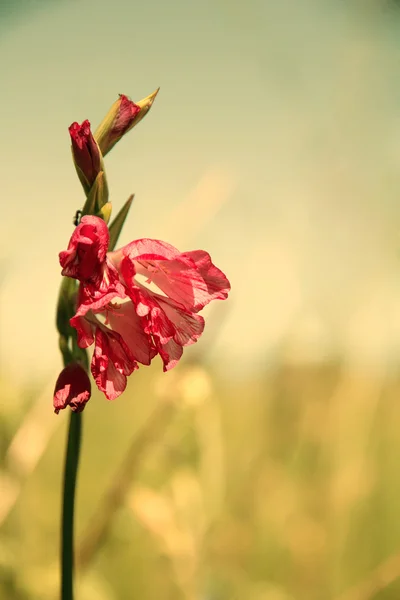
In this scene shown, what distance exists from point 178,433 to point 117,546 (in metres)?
0.21

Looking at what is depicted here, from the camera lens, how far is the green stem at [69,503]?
57 cm

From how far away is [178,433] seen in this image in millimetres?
986

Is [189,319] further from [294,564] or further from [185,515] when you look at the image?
[294,564]

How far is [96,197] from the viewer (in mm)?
538

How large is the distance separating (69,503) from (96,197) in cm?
29

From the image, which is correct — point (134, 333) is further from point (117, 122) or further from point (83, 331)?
point (117, 122)

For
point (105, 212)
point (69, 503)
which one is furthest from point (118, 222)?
point (69, 503)

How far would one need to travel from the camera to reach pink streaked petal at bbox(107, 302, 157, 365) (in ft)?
1.75

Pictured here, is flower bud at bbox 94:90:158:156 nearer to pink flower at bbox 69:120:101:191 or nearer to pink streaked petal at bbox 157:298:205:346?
pink flower at bbox 69:120:101:191

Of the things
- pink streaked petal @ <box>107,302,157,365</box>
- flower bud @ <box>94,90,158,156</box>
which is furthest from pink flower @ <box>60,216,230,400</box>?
flower bud @ <box>94,90,158,156</box>

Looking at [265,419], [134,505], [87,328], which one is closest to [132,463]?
[134,505]

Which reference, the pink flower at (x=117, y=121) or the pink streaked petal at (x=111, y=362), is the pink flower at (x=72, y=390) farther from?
the pink flower at (x=117, y=121)

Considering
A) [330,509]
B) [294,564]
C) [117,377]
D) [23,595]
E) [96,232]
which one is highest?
[96,232]

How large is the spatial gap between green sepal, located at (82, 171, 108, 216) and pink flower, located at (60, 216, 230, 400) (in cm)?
4
